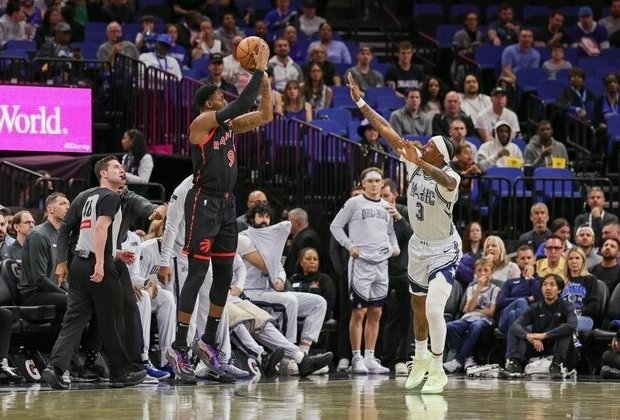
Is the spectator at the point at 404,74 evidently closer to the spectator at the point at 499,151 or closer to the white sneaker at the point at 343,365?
the spectator at the point at 499,151

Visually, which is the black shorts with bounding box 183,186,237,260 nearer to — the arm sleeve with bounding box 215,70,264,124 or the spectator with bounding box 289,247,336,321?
the arm sleeve with bounding box 215,70,264,124

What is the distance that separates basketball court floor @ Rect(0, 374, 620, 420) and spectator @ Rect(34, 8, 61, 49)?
908 centimetres

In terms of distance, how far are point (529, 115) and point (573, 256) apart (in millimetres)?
6493

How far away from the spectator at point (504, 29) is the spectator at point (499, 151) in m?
4.92

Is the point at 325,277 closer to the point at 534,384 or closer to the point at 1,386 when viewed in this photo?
the point at 534,384

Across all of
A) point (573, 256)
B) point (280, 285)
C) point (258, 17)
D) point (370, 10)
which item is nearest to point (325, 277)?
point (280, 285)

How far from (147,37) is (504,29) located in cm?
673

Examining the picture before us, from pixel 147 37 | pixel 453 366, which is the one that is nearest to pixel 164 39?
pixel 147 37

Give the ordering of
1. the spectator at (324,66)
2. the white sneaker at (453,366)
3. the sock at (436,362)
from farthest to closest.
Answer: the spectator at (324,66), the white sneaker at (453,366), the sock at (436,362)

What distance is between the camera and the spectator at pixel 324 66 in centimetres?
2105

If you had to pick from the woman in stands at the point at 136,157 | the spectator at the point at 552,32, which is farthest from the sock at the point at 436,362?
the spectator at the point at 552,32

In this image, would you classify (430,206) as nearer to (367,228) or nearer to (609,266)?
(367,228)

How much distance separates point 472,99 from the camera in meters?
20.8

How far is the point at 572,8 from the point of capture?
2567cm
